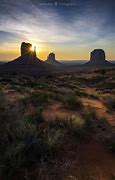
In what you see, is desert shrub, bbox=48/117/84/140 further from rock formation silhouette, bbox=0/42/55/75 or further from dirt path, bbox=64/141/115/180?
rock formation silhouette, bbox=0/42/55/75

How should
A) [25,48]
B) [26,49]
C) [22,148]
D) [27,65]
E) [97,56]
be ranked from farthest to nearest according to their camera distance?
1. [97,56]
2. [26,49]
3. [25,48]
4. [27,65]
5. [22,148]

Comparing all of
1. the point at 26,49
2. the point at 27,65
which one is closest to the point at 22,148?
the point at 27,65

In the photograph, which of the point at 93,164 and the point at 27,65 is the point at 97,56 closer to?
the point at 27,65

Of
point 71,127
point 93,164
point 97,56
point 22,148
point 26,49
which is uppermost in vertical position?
point 26,49

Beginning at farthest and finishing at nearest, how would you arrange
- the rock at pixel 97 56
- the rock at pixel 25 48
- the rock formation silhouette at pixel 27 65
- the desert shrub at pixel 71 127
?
the rock at pixel 97 56
the rock at pixel 25 48
the rock formation silhouette at pixel 27 65
the desert shrub at pixel 71 127

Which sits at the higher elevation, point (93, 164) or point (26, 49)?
point (26, 49)

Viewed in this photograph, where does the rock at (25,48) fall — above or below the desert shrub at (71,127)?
above

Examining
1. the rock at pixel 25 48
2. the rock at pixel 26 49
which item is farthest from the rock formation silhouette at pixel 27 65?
the rock at pixel 25 48

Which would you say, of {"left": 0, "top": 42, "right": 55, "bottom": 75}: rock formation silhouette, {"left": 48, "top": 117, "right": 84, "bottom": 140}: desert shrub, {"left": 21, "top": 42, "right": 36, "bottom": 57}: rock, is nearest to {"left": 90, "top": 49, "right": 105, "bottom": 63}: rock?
{"left": 21, "top": 42, "right": 36, "bottom": 57}: rock

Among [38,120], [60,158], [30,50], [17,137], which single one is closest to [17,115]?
[38,120]

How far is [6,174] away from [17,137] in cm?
97

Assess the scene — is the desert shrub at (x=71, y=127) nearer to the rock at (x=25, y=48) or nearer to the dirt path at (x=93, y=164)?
the dirt path at (x=93, y=164)

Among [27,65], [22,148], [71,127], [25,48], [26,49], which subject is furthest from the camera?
[26,49]

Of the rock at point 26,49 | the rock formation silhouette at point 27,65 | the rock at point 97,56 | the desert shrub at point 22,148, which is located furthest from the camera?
the rock at point 97,56
